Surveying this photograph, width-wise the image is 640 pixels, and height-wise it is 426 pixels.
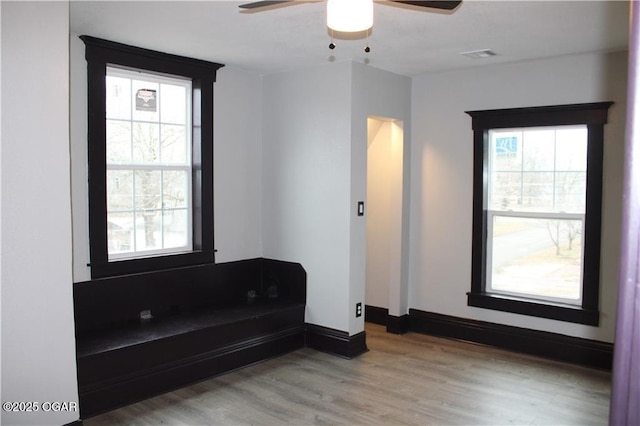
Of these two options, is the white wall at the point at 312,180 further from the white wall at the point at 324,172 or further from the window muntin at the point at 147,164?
the window muntin at the point at 147,164

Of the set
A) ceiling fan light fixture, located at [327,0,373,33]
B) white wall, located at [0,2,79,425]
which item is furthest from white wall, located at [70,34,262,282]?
ceiling fan light fixture, located at [327,0,373,33]

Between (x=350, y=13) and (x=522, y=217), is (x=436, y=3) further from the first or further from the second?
(x=522, y=217)

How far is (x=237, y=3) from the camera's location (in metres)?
2.99

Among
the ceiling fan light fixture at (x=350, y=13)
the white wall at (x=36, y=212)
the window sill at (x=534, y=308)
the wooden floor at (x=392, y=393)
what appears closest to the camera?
the ceiling fan light fixture at (x=350, y=13)

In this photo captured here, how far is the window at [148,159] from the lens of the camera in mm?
3916

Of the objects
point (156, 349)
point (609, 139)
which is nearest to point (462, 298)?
point (609, 139)

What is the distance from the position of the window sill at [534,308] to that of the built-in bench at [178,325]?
5.59 ft

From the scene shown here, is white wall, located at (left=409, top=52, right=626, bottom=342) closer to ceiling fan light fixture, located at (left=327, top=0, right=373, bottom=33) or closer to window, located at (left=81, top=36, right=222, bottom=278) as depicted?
window, located at (left=81, top=36, right=222, bottom=278)

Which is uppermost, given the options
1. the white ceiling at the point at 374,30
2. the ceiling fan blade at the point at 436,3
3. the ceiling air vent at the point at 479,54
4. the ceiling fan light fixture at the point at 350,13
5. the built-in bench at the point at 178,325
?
the ceiling air vent at the point at 479,54

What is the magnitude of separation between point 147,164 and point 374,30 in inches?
84.4

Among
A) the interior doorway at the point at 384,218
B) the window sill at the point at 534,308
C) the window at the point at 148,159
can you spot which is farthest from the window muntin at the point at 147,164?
the window sill at the point at 534,308

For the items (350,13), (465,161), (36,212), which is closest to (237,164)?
(465,161)

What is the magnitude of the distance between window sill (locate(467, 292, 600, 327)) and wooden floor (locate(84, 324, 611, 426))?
40cm

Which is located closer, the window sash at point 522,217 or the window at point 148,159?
the window at point 148,159
